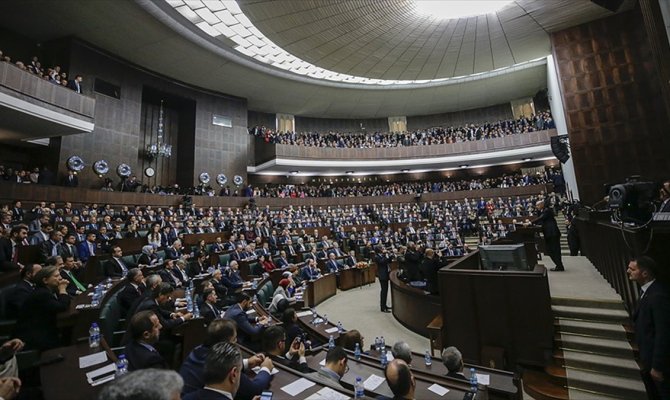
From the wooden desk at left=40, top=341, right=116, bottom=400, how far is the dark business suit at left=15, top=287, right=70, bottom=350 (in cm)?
28

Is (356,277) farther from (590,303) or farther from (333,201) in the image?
(333,201)

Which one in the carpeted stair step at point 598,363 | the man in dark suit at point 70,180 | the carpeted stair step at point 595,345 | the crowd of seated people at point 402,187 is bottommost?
the carpeted stair step at point 598,363

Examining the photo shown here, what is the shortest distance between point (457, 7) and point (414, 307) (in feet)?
31.3

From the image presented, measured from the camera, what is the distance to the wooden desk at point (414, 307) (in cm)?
537

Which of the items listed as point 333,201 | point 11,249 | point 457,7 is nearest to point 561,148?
point 457,7

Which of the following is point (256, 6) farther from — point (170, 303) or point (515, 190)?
point (515, 190)

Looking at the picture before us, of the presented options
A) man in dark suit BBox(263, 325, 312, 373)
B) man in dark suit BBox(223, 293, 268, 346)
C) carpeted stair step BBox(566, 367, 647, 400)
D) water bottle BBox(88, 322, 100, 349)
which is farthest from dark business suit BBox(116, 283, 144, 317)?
Answer: carpeted stair step BBox(566, 367, 647, 400)

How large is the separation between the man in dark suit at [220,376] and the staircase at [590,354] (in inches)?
133

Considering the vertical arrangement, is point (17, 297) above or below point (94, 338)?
above

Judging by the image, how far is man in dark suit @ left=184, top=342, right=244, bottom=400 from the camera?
5.05 feet

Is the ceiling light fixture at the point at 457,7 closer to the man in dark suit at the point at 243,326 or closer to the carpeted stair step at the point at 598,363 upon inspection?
the carpeted stair step at the point at 598,363

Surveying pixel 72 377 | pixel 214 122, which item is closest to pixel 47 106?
pixel 214 122

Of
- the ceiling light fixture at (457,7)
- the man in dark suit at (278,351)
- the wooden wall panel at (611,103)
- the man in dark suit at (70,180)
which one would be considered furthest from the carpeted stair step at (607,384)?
the man in dark suit at (70,180)

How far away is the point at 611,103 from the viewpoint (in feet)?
32.6
